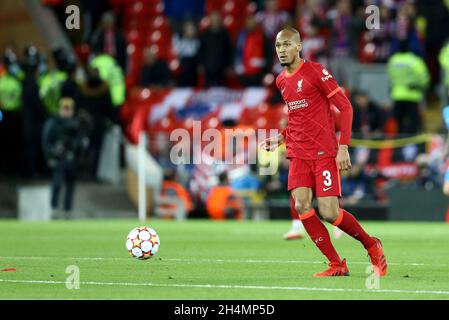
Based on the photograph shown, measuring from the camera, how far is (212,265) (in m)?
12.6

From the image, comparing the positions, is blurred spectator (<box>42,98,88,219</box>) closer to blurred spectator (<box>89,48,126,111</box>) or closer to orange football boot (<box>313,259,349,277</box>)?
blurred spectator (<box>89,48,126,111</box>)

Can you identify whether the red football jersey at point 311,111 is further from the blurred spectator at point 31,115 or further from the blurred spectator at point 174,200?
the blurred spectator at point 31,115

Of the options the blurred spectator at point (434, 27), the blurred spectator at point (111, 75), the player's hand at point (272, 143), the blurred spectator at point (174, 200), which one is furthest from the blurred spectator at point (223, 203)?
the player's hand at point (272, 143)

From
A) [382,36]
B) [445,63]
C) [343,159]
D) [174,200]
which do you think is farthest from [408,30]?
[343,159]

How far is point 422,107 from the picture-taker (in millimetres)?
25438

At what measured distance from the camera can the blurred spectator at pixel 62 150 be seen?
23.0 m

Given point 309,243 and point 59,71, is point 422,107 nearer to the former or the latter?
point 59,71

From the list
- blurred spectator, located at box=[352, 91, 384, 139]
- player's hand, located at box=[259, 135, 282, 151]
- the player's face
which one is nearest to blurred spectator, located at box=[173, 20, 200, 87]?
blurred spectator, located at box=[352, 91, 384, 139]

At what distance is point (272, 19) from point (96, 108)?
161 inches

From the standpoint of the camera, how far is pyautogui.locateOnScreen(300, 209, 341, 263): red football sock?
1110 centimetres

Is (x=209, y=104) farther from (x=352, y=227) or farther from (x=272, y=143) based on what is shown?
(x=352, y=227)

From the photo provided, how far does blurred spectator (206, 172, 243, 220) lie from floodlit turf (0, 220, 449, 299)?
288cm

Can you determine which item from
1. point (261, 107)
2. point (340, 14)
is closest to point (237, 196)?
point (261, 107)
